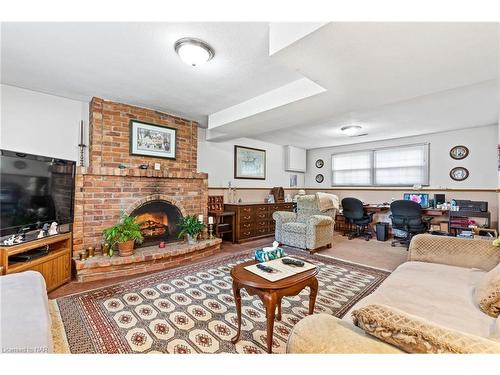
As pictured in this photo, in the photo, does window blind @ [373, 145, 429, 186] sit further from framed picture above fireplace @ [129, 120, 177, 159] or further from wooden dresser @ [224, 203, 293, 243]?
framed picture above fireplace @ [129, 120, 177, 159]

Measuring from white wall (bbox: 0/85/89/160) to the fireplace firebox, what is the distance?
1.18 m

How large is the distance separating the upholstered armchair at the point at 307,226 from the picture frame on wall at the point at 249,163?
1.43 metres

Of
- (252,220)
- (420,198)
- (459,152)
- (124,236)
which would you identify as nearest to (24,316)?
(124,236)

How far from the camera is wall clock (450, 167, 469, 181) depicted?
15.1 feet

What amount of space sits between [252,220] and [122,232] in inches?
101

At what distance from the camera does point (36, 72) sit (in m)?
2.43

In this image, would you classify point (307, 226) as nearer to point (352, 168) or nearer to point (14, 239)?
point (352, 168)

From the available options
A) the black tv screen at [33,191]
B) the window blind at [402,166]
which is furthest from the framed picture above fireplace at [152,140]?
the window blind at [402,166]

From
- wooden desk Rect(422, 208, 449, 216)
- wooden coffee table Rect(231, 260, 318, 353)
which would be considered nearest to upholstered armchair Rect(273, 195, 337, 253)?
wooden desk Rect(422, 208, 449, 216)

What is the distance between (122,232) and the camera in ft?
9.99

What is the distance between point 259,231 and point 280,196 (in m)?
1.38
